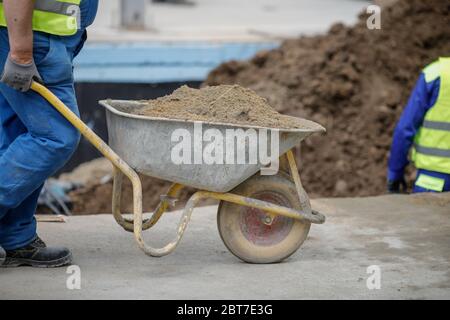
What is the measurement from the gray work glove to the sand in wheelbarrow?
615 millimetres

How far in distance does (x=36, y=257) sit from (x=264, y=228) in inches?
44.7

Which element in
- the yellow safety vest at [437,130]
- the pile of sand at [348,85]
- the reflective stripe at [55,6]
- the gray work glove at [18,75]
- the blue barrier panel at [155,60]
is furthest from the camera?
the blue barrier panel at [155,60]

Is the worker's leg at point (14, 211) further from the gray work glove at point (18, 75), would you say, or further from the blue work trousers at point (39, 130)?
the gray work glove at point (18, 75)

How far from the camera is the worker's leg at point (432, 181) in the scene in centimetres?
575

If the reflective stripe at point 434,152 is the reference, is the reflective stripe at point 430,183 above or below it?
below

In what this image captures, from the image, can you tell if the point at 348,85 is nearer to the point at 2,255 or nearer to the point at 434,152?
the point at 434,152

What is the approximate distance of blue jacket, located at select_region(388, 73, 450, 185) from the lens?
556 cm

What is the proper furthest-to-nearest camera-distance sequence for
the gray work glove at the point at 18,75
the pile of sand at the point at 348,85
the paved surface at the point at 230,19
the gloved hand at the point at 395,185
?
the paved surface at the point at 230,19 → the pile of sand at the point at 348,85 → the gloved hand at the point at 395,185 → the gray work glove at the point at 18,75

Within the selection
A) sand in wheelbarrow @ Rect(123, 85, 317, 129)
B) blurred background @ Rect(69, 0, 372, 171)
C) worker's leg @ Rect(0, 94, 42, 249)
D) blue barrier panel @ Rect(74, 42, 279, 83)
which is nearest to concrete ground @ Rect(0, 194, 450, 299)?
worker's leg @ Rect(0, 94, 42, 249)

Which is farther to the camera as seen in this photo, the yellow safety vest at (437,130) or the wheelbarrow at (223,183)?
the yellow safety vest at (437,130)

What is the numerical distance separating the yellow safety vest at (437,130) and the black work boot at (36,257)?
248 centimetres

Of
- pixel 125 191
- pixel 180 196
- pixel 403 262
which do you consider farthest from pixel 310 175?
pixel 403 262

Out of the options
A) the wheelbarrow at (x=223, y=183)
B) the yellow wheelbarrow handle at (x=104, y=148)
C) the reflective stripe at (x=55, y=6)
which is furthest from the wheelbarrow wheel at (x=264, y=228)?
the reflective stripe at (x=55, y=6)
